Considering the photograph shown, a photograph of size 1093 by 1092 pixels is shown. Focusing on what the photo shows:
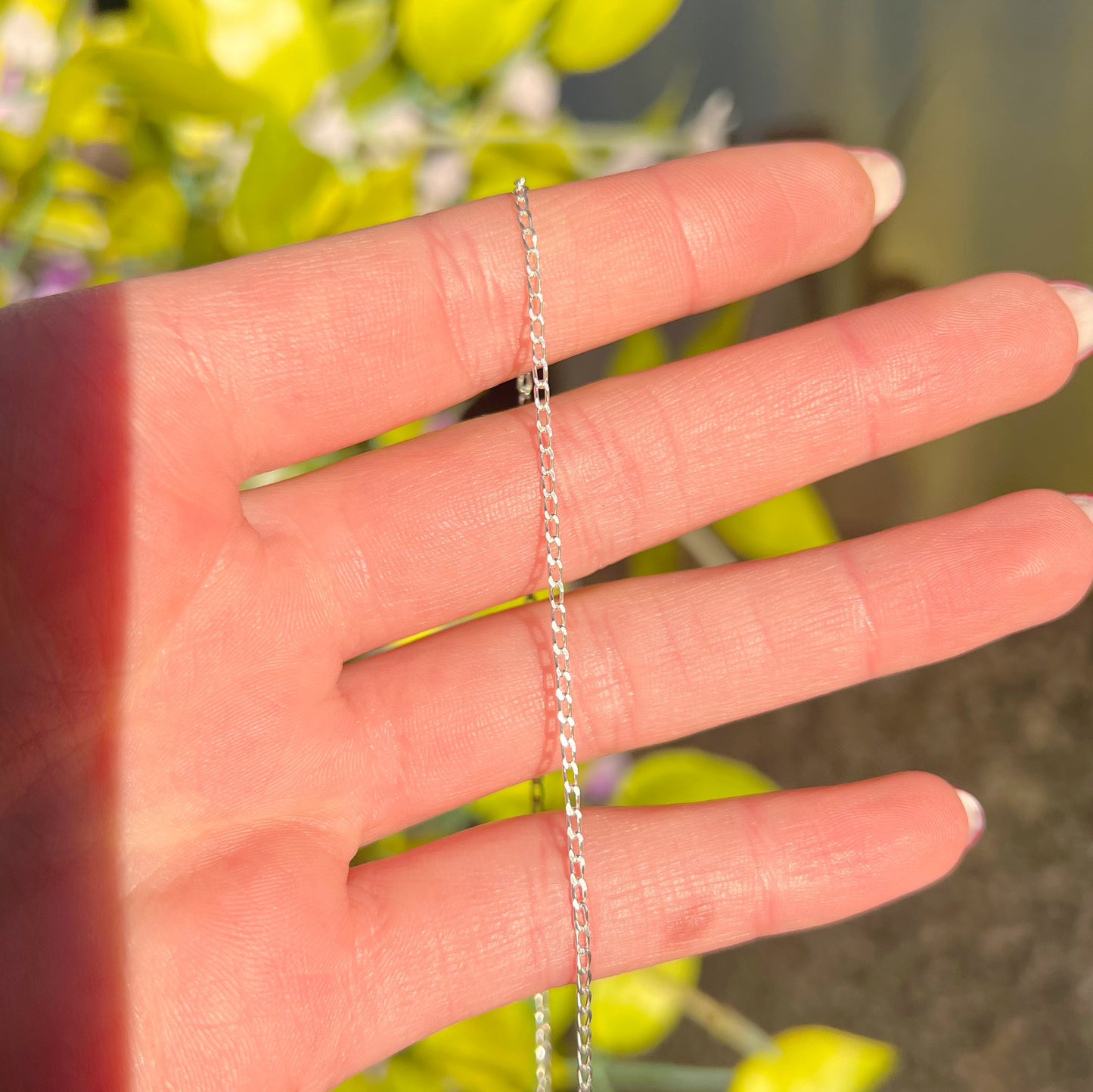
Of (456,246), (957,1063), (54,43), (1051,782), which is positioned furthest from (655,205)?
(957,1063)

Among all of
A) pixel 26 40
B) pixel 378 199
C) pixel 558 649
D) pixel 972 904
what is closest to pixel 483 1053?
pixel 558 649

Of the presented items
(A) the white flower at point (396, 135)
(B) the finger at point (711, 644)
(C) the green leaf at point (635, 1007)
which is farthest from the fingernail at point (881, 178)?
(C) the green leaf at point (635, 1007)

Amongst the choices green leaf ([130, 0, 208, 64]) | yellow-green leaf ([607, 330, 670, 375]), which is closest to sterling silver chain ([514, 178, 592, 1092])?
yellow-green leaf ([607, 330, 670, 375])

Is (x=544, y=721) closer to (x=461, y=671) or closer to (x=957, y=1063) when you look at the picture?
(x=461, y=671)

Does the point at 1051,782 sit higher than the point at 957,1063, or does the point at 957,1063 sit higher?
the point at 1051,782

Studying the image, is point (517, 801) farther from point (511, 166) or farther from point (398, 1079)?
point (511, 166)

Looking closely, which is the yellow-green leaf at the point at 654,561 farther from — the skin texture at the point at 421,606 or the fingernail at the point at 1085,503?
the fingernail at the point at 1085,503

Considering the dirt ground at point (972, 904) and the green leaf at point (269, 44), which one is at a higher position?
the green leaf at point (269, 44)
